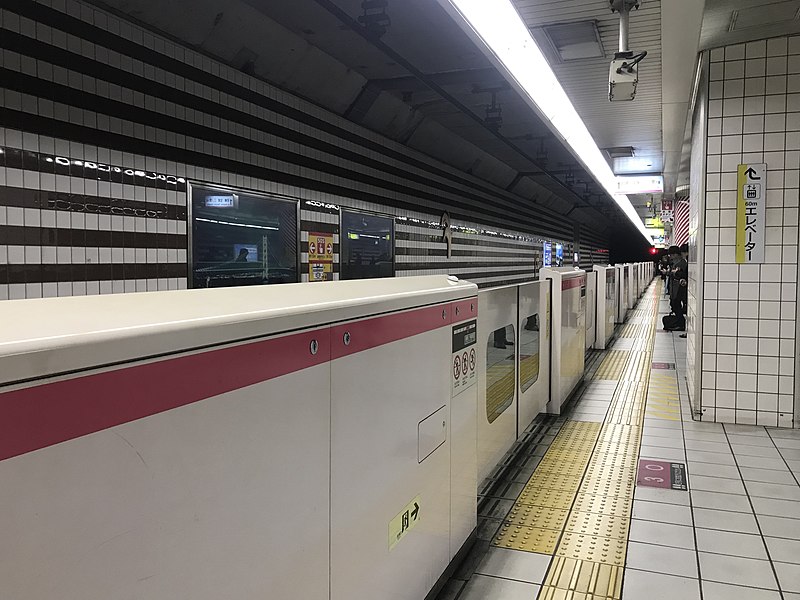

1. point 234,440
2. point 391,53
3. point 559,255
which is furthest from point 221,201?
→ point 559,255

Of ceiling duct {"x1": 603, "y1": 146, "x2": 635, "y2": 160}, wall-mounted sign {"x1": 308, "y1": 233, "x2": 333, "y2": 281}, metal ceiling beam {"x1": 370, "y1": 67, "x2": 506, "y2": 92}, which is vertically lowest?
wall-mounted sign {"x1": 308, "y1": 233, "x2": 333, "y2": 281}

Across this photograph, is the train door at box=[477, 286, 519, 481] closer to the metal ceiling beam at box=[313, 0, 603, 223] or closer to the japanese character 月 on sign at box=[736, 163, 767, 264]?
the metal ceiling beam at box=[313, 0, 603, 223]

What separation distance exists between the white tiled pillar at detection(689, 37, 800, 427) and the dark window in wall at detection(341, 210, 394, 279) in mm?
3640

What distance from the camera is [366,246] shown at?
7.62m

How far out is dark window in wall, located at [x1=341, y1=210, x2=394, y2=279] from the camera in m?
7.02

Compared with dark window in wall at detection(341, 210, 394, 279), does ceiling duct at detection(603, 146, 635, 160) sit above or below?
above

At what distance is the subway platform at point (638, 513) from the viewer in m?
2.59

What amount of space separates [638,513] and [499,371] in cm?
108

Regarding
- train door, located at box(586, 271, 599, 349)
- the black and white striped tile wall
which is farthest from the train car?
train door, located at box(586, 271, 599, 349)

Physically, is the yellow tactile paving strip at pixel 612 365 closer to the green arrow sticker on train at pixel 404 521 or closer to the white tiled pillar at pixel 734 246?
the white tiled pillar at pixel 734 246

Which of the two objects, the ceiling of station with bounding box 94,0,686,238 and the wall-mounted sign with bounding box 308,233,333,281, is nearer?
the ceiling of station with bounding box 94,0,686,238

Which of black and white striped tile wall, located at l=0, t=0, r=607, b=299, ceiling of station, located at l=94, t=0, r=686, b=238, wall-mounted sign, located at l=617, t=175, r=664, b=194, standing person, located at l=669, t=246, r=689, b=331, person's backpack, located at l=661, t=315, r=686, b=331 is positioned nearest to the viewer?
black and white striped tile wall, located at l=0, t=0, r=607, b=299

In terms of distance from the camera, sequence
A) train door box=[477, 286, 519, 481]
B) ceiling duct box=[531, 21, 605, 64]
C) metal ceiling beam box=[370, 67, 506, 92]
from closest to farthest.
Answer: train door box=[477, 286, 519, 481], ceiling duct box=[531, 21, 605, 64], metal ceiling beam box=[370, 67, 506, 92]

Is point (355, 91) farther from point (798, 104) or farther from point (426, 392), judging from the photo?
point (426, 392)
